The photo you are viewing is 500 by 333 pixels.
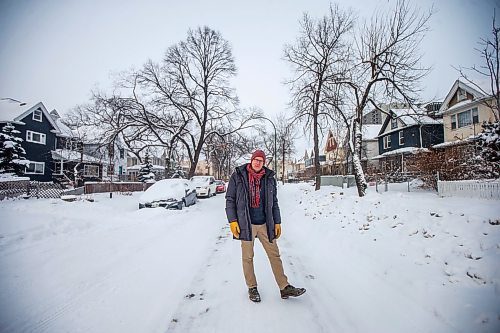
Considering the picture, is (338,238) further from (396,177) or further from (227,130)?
(227,130)

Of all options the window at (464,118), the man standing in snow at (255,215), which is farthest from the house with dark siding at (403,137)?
the man standing in snow at (255,215)

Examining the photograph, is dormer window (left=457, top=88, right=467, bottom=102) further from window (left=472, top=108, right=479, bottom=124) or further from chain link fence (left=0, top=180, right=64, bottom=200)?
chain link fence (left=0, top=180, right=64, bottom=200)

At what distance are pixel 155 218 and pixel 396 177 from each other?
14515mm

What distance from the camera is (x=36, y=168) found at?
26312 mm

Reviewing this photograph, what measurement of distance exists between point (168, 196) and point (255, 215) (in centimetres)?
899

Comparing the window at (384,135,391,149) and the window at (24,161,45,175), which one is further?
the window at (384,135,391,149)

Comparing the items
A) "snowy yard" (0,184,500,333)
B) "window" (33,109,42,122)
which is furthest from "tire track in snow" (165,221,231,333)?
"window" (33,109,42,122)

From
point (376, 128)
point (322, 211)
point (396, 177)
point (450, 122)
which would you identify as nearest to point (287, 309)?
point (322, 211)

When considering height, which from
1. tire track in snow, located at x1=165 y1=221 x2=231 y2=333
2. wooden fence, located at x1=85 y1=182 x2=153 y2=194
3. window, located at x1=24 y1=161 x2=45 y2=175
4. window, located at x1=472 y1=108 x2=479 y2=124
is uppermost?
window, located at x1=472 y1=108 x2=479 y2=124

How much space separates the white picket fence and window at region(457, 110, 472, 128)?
49.6 feet

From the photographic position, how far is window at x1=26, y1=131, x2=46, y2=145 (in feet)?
82.3

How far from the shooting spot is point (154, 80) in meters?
22.5

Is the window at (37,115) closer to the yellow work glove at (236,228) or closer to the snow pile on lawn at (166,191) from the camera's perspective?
the snow pile on lawn at (166,191)

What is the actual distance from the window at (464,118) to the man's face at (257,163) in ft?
74.4
